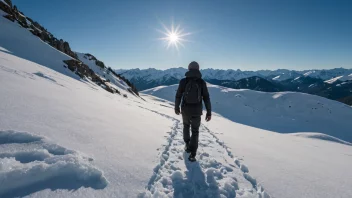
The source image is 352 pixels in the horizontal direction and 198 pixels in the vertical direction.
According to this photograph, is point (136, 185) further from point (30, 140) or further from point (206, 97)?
point (206, 97)

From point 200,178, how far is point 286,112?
88734mm

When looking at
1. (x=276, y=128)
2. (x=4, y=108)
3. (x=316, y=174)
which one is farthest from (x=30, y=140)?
(x=276, y=128)

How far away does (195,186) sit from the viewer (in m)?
4.80

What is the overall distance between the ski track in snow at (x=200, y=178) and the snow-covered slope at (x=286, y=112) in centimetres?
6354

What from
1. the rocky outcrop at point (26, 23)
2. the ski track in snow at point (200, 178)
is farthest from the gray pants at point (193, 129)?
the rocky outcrop at point (26, 23)

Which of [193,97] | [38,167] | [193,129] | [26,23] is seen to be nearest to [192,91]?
[193,97]

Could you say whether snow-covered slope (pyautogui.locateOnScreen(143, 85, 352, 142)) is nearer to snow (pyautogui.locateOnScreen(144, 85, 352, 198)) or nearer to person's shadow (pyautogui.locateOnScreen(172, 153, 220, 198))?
snow (pyautogui.locateOnScreen(144, 85, 352, 198))

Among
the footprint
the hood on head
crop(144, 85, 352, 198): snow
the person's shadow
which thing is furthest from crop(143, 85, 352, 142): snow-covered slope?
the footprint

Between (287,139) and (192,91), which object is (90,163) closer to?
(192,91)

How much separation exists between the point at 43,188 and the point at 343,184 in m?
7.07

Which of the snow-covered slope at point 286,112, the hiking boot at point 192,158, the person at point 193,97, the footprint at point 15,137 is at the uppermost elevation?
the person at point 193,97

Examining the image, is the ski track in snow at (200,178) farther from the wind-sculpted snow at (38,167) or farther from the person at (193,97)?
the wind-sculpted snow at (38,167)

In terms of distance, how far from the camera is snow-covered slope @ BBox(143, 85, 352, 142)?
2702 inches

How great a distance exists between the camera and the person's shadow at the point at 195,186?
4453 mm
